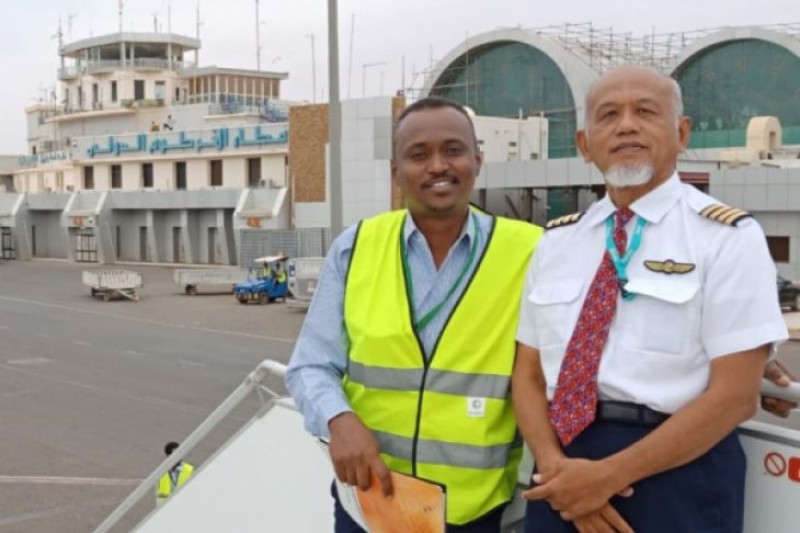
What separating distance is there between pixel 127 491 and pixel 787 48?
3672 cm

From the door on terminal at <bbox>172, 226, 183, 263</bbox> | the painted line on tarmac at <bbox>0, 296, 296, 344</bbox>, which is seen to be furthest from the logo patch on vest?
the door on terminal at <bbox>172, 226, 183, 263</bbox>

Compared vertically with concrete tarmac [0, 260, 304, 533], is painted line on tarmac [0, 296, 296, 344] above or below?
below

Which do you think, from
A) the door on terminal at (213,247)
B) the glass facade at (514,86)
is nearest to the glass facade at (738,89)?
the glass facade at (514,86)

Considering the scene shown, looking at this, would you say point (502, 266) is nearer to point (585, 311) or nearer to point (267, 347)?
point (585, 311)

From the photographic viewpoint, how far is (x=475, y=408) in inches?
102

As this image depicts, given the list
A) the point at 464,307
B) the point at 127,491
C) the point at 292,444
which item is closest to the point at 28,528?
the point at 127,491

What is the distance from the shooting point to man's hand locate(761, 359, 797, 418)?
2.32 meters

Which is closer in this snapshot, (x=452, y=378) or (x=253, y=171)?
(x=452, y=378)

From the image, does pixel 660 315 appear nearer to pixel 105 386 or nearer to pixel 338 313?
pixel 338 313

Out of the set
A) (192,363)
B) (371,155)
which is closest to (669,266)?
(192,363)

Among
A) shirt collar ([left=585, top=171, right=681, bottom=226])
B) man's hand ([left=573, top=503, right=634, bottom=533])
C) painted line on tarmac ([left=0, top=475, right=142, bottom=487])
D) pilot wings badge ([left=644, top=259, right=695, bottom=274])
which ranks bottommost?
painted line on tarmac ([left=0, top=475, right=142, bottom=487])

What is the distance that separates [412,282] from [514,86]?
146ft

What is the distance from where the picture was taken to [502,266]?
269cm

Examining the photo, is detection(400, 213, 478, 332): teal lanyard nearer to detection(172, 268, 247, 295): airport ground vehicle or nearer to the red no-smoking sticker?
the red no-smoking sticker
